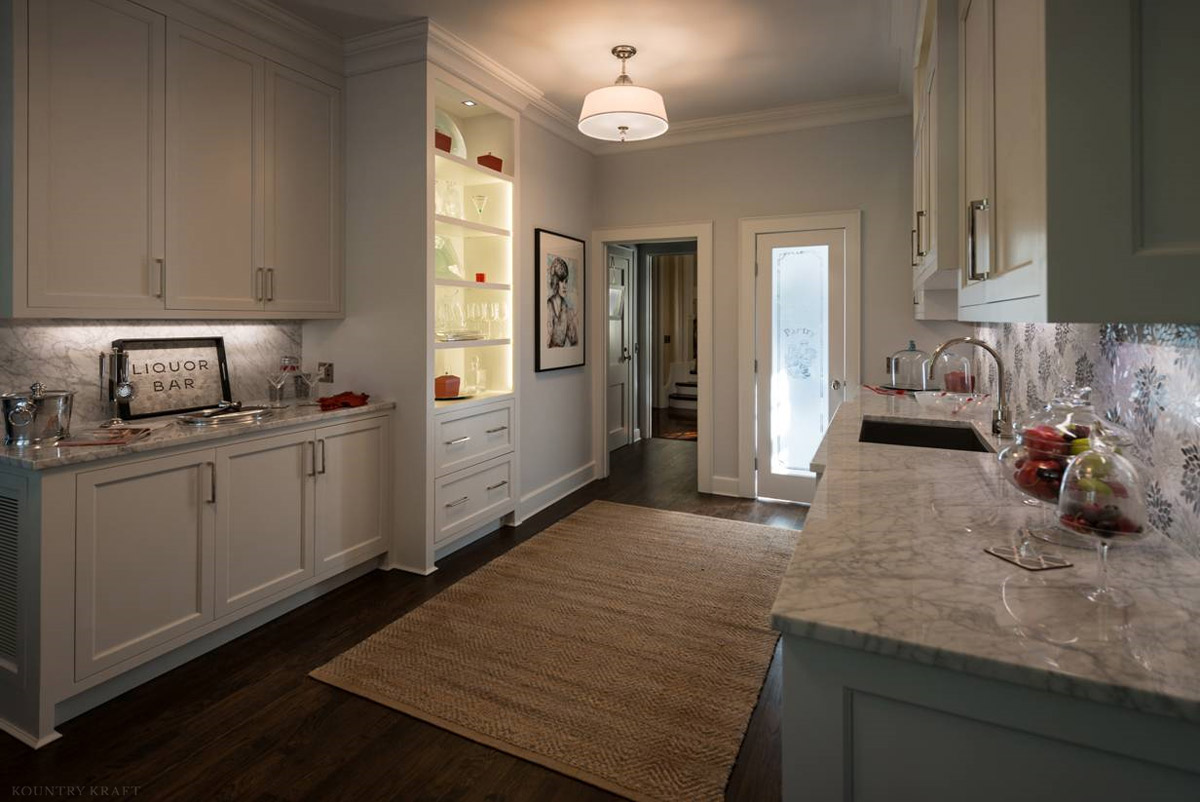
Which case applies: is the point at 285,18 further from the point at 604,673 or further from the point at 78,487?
the point at 604,673

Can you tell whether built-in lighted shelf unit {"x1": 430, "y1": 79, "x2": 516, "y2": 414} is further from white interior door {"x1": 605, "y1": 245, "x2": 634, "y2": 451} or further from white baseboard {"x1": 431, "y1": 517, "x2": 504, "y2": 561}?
white interior door {"x1": 605, "y1": 245, "x2": 634, "y2": 451}

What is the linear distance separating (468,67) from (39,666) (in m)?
3.18

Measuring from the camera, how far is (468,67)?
3.49 m

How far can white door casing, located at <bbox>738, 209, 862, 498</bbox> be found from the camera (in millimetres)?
4375

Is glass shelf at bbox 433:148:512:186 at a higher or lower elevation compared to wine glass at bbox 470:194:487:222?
higher

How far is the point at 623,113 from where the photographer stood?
9.73ft

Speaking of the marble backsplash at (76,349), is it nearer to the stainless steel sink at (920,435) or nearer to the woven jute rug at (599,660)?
the woven jute rug at (599,660)

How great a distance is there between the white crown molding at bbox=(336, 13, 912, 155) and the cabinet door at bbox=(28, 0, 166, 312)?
3.32 ft

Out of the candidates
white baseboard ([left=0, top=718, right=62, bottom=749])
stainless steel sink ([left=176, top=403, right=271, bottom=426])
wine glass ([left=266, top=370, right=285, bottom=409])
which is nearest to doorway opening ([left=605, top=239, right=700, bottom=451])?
wine glass ([left=266, top=370, right=285, bottom=409])

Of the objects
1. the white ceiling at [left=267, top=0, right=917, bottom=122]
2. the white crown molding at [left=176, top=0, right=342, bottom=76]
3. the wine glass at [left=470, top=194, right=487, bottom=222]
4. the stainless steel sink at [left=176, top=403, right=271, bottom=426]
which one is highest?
the white ceiling at [left=267, top=0, right=917, bottom=122]

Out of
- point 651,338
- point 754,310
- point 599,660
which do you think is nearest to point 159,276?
point 599,660

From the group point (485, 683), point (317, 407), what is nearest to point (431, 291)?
point (317, 407)

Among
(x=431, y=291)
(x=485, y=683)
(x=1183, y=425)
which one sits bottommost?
(x=485, y=683)

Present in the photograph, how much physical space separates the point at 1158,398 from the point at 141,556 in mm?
2876
